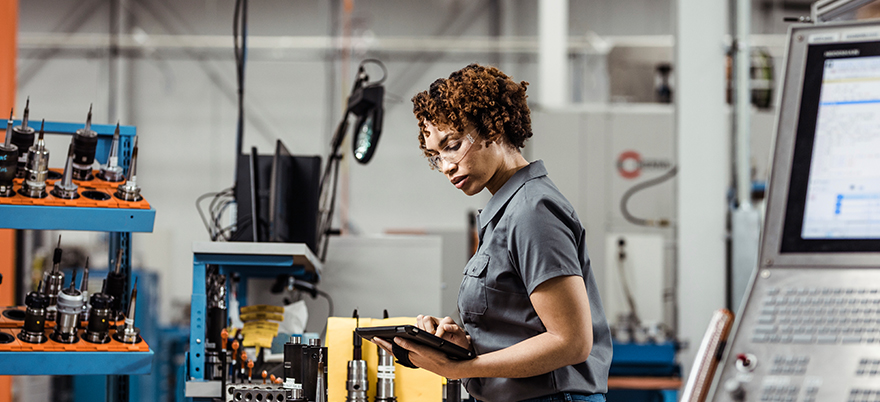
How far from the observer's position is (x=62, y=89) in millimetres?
8297

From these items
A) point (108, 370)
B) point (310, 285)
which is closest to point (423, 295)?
point (310, 285)

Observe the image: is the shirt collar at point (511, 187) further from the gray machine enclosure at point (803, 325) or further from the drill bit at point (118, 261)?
the drill bit at point (118, 261)

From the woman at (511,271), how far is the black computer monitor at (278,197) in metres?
0.81

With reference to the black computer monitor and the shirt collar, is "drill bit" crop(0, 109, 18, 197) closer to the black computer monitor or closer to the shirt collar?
the black computer monitor

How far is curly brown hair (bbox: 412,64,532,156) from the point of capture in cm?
125

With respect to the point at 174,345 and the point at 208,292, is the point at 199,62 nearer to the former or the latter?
the point at 174,345

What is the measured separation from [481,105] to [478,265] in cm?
27

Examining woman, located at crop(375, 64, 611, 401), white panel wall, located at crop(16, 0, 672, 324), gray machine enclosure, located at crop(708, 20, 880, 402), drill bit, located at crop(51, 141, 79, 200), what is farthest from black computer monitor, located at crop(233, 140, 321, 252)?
white panel wall, located at crop(16, 0, 672, 324)

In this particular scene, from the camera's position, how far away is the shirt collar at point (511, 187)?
1239 mm

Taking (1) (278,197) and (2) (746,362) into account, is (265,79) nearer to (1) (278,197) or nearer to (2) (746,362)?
(1) (278,197)

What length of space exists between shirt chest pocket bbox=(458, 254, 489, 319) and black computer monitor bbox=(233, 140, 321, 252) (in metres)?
0.92

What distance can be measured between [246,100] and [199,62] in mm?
718

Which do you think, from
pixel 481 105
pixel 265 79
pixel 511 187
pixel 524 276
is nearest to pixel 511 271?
pixel 524 276

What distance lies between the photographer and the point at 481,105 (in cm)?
125
